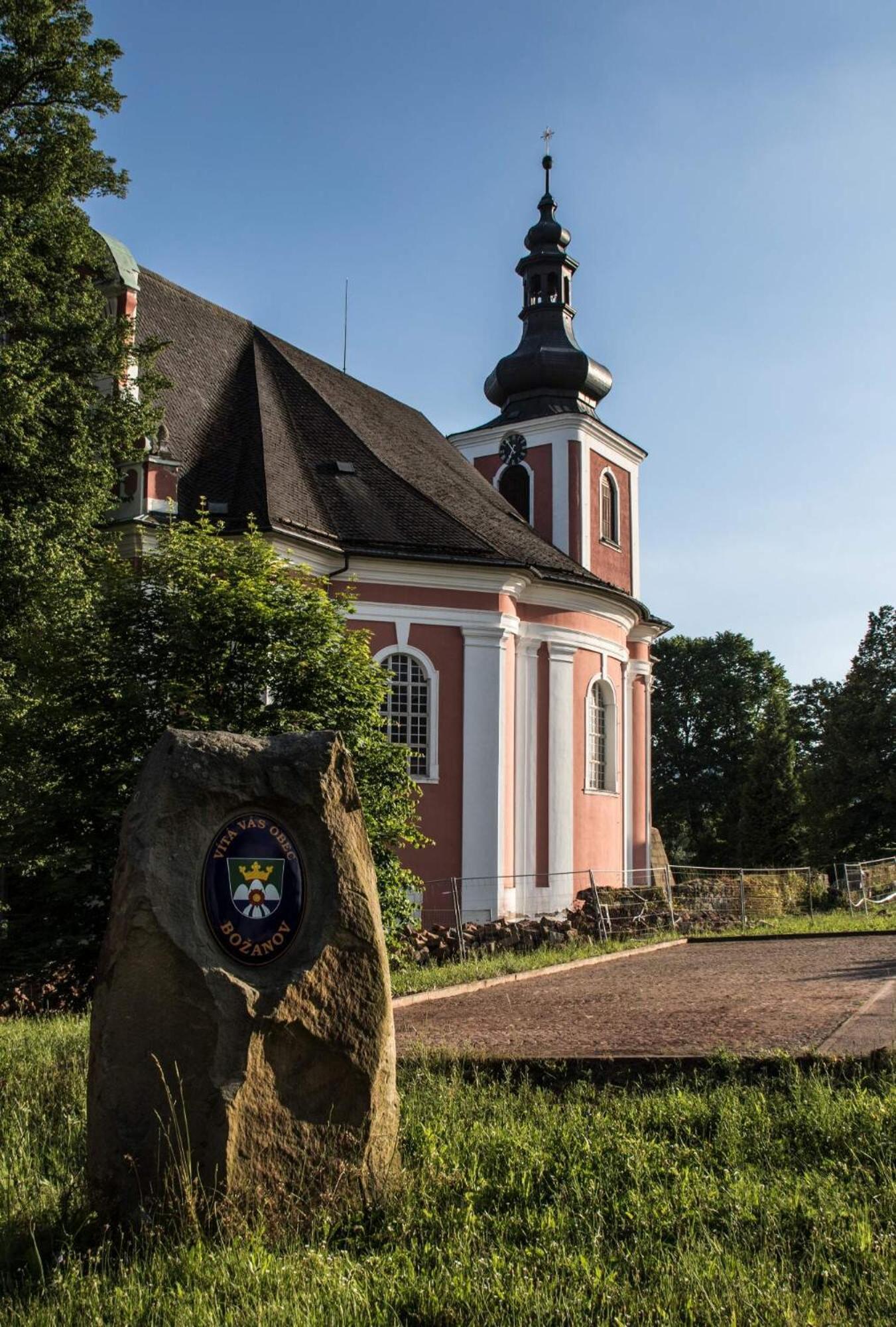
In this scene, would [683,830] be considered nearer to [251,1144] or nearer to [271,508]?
[271,508]

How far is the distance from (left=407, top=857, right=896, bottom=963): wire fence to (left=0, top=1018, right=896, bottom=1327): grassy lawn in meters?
9.64

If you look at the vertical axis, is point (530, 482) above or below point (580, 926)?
above

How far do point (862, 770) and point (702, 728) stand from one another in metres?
19.6

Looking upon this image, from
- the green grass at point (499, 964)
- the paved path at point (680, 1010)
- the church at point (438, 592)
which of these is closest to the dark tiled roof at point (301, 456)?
the church at point (438, 592)

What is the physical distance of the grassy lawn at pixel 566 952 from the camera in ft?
45.8

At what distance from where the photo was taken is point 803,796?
4609 centimetres

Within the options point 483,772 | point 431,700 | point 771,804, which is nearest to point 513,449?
point 431,700

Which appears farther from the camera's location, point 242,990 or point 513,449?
point 513,449

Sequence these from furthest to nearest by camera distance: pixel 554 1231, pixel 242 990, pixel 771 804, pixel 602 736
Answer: pixel 771 804, pixel 602 736, pixel 242 990, pixel 554 1231

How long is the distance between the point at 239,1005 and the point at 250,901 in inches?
17.0

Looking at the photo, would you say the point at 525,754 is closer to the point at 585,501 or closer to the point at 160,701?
the point at 585,501

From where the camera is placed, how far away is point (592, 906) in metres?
21.5

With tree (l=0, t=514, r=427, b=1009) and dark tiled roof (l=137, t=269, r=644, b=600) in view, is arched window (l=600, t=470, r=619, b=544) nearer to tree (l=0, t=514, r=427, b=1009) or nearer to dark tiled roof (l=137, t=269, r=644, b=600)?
dark tiled roof (l=137, t=269, r=644, b=600)

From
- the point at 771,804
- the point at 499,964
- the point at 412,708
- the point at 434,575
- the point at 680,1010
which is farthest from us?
the point at 771,804
